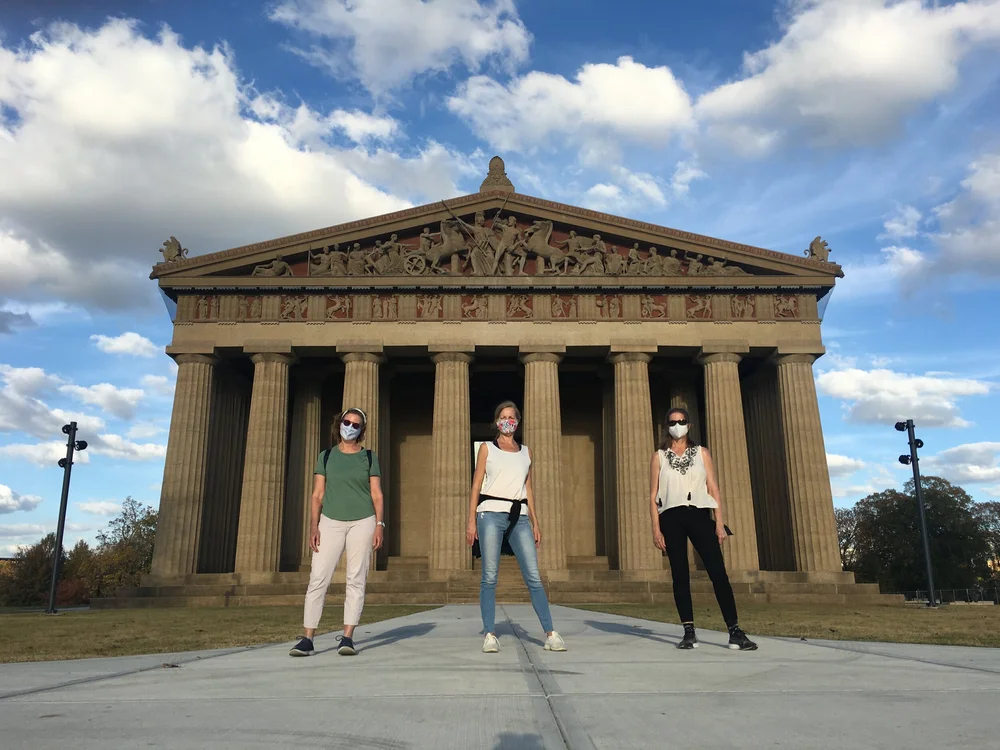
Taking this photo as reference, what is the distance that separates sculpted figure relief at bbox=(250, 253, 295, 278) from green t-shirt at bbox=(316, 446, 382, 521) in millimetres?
24301

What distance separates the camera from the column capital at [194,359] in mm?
28781

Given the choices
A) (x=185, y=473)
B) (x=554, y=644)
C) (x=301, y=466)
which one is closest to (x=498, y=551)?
(x=554, y=644)

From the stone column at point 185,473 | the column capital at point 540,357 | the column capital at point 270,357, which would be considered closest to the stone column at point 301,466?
the column capital at point 270,357

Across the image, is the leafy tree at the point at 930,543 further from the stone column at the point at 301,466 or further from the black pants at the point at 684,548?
the black pants at the point at 684,548

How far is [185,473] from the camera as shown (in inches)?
1086

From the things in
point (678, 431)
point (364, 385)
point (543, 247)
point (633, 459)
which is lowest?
point (678, 431)

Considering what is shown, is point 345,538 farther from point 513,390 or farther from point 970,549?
point 970,549

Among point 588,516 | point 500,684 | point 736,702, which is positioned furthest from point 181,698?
point 588,516

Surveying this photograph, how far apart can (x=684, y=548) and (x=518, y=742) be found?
4047mm

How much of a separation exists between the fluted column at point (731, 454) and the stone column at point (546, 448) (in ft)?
19.0

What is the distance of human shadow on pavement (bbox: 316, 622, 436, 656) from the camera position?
6875 mm

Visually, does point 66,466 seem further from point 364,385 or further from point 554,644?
point 554,644

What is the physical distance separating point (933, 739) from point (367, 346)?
27.1 meters

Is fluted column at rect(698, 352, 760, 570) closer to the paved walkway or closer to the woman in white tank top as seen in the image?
the woman in white tank top
